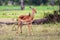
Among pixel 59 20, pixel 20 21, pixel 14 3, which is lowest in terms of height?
pixel 14 3

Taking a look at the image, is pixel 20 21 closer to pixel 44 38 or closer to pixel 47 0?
pixel 44 38

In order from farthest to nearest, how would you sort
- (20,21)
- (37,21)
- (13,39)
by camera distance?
(37,21) < (20,21) < (13,39)

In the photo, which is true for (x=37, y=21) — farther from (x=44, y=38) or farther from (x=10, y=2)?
(x=10, y=2)

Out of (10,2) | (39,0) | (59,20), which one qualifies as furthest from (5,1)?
(59,20)

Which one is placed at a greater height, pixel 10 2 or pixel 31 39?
pixel 31 39

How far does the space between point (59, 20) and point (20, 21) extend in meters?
6.22

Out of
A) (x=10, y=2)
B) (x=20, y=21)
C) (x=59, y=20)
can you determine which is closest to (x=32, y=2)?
(x=10, y=2)

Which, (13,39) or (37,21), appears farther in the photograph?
(37,21)

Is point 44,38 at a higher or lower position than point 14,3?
higher

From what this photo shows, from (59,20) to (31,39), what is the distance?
8.28 metres

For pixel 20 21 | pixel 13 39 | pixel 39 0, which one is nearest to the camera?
pixel 13 39

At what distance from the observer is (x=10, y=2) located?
72250 mm

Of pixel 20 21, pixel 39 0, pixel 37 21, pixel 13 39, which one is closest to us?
pixel 13 39

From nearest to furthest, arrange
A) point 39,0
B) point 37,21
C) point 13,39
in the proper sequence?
1. point 13,39
2. point 37,21
3. point 39,0
